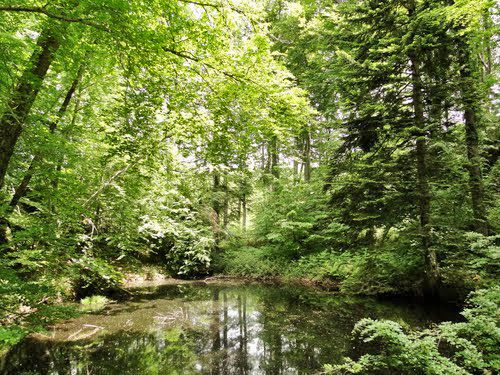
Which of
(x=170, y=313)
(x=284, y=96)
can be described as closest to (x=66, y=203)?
(x=284, y=96)

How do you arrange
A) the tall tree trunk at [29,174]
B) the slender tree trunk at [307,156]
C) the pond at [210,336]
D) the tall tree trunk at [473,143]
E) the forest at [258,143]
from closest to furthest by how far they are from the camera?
the forest at [258,143] < the tall tree trunk at [29,174] < the pond at [210,336] < the tall tree trunk at [473,143] < the slender tree trunk at [307,156]

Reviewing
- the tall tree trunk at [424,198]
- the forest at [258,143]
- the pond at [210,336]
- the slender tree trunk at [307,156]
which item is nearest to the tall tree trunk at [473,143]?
the forest at [258,143]

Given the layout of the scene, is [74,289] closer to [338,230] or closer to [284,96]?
[284,96]

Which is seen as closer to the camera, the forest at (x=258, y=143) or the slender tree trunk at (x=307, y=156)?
the forest at (x=258, y=143)

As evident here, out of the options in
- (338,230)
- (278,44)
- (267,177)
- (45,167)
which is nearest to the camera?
(45,167)

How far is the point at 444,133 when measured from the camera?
7434mm

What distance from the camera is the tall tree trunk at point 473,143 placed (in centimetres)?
690

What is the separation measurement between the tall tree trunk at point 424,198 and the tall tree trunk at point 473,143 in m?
0.97

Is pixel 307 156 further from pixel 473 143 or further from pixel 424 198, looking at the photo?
pixel 424 198

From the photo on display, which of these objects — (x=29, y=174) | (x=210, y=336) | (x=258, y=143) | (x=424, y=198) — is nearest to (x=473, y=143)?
(x=424, y=198)

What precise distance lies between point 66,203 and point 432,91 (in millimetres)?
8877

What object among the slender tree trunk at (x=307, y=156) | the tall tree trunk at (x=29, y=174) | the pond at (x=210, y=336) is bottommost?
the pond at (x=210, y=336)

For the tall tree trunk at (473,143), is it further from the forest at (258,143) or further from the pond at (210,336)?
the pond at (210,336)

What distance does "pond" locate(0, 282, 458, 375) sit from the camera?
4727 millimetres
